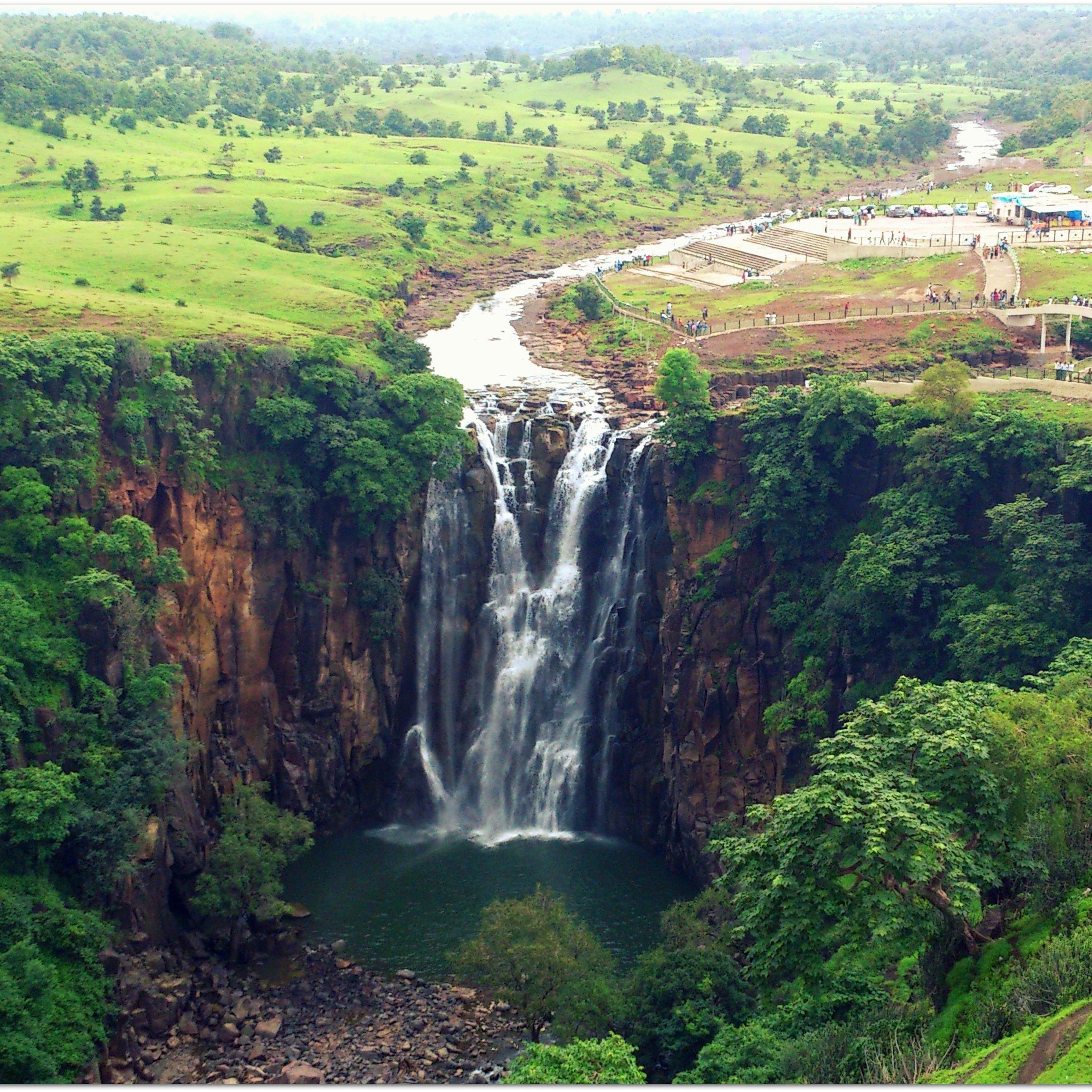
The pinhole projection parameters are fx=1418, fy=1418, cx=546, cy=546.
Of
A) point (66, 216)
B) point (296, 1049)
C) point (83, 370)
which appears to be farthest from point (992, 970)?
point (66, 216)

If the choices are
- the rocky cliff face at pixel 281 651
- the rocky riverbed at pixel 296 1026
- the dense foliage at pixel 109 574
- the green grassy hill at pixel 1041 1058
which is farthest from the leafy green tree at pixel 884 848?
the rocky cliff face at pixel 281 651

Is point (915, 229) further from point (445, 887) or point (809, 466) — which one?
point (445, 887)

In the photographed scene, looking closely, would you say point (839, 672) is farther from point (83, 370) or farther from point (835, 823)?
point (83, 370)

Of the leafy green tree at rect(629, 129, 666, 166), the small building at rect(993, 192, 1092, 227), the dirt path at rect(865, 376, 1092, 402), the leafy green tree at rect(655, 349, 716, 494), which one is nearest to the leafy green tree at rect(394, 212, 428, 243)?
the small building at rect(993, 192, 1092, 227)

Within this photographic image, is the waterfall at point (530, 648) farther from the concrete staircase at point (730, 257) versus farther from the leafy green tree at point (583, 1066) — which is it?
the concrete staircase at point (730, 257)

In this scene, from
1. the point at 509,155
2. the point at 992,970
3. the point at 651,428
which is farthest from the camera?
the point at 509,155

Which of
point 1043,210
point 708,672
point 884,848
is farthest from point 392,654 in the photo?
point 1043,210

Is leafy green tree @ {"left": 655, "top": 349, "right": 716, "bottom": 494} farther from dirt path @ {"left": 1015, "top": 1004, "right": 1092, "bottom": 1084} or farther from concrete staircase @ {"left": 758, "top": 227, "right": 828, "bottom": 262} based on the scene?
concrete staircase @ {"left": 758, "top": 227, "right": 828, "bottom": 262}
